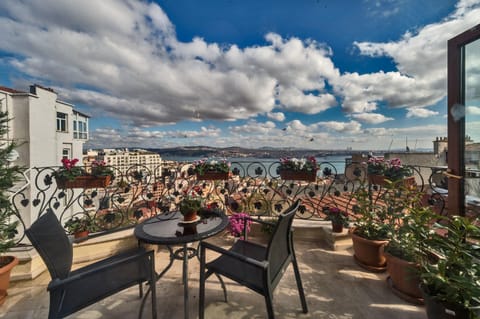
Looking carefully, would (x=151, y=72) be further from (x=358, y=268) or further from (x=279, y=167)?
(x=358, y=268)

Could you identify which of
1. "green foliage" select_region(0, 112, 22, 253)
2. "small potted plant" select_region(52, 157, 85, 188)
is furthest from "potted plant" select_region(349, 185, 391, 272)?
"green foliage" select_region(0, 112, 22, 253)

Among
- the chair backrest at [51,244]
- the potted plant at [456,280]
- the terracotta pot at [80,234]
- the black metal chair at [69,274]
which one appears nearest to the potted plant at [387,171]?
the potted plant at [456,280]

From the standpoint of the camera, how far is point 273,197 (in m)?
2.99

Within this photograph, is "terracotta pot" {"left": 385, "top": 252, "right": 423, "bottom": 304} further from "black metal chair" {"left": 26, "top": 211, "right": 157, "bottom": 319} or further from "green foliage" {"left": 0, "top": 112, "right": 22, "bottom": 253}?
"green foliage" {"left": 0, "top": 112, "right": 22, "bottom": 253}

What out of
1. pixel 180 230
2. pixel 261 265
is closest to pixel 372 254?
pixel 261 265

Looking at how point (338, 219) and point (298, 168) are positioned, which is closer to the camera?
point (338, 219)

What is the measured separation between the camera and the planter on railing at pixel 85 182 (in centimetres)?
208

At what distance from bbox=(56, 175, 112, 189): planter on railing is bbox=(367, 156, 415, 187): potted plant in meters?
3.58

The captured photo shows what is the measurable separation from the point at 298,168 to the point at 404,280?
58.1 inches

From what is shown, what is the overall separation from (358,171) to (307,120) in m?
8.52

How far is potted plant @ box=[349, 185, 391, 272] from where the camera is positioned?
187cm

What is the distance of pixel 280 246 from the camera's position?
4.24ft

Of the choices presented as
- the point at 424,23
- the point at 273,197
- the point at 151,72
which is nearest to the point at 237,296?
the point at 273,197

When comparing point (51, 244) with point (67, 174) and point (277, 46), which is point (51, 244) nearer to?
point (67, 174)
